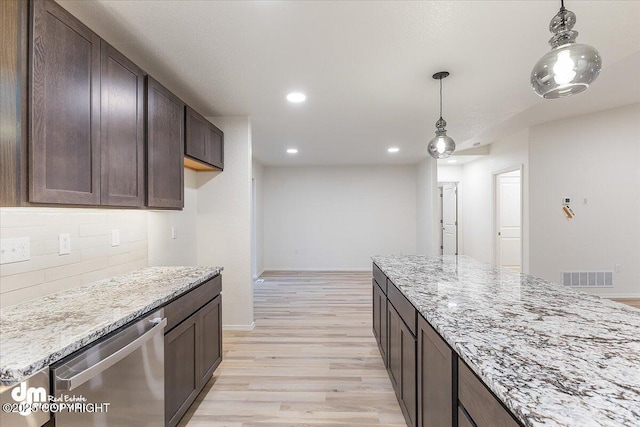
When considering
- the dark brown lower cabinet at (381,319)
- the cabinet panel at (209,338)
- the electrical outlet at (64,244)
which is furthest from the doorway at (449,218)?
the electrical outlet at (64,244)

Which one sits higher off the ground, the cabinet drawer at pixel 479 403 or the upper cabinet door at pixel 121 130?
the upper cabinet door at pixel 121 130

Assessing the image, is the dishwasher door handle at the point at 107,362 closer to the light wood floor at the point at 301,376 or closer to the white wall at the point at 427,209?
the light wood floor at the point at 301,376

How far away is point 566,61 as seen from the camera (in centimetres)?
127

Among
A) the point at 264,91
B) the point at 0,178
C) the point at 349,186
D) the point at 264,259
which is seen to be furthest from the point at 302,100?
the point at 264,259

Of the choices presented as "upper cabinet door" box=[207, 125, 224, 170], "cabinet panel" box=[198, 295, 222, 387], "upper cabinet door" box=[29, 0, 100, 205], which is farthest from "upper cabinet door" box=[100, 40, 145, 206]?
"upper cabinet door" box=[207, 125, 224, 170]

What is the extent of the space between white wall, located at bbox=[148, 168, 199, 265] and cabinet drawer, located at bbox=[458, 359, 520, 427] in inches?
99.2

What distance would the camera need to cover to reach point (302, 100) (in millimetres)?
Answer: 2941

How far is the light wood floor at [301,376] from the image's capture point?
201cm

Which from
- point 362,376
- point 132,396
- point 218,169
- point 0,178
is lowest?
point 362,376

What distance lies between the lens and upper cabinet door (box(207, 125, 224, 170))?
301 cm

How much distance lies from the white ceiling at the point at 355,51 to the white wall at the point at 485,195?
5.27ft

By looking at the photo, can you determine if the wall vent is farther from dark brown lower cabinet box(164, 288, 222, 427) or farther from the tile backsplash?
the tile backsplash

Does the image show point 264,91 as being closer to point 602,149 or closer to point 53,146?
point 53,146

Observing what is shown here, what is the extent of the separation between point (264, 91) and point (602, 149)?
200 inches
